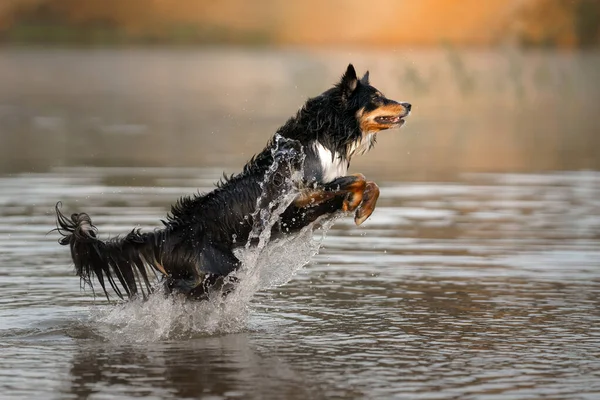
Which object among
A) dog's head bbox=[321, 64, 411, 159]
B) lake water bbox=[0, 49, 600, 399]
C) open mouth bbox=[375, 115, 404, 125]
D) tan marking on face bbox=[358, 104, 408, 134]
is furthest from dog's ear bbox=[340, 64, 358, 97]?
lake water bbox=[0, 49, 600, 399]

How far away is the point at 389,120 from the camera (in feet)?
36.9

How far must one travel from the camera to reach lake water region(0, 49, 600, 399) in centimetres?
860

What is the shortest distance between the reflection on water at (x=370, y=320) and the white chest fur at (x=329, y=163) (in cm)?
116

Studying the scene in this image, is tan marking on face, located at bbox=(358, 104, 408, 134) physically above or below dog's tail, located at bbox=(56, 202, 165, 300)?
above

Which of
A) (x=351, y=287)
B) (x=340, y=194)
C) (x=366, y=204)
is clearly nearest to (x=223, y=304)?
(x=340, y=194)

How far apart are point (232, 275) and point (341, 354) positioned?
1.46 meters

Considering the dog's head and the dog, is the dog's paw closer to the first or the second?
the dog

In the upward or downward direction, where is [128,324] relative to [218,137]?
downward

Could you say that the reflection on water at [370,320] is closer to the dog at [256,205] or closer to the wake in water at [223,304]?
the wake in water at [223,304]

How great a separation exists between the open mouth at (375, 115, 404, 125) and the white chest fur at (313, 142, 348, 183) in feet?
1.58

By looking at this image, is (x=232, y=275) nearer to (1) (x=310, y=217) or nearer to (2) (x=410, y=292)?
(1) (x=310, y=217)

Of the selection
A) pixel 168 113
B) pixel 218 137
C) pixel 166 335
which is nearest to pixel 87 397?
pixel 166 335

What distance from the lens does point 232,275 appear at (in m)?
10.3

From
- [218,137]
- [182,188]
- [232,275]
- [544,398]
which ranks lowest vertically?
[544,398]
